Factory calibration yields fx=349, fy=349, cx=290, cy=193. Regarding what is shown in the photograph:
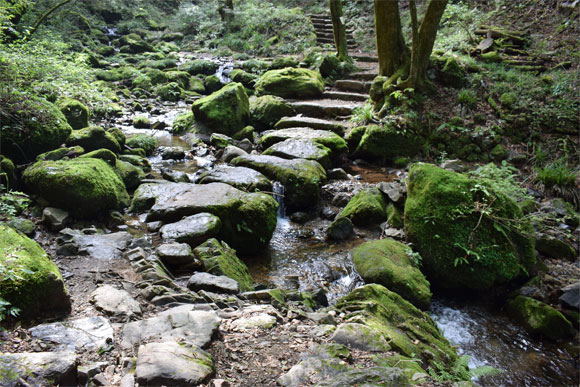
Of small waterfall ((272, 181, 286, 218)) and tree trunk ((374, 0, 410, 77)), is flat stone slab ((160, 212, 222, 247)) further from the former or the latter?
tree trunk ((374, 0, 410, 77))

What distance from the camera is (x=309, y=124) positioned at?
33.6 ft

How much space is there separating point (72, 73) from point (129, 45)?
13.2 meters

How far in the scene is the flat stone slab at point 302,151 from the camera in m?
8.12

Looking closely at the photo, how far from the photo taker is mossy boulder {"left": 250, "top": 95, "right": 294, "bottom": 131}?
11172 millimetres

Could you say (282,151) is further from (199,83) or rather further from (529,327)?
(199,83)

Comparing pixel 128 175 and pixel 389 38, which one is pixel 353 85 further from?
pixel 128 175

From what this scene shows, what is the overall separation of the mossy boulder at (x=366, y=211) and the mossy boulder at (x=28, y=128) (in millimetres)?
5667

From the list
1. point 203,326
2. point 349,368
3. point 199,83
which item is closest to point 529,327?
point 349,368

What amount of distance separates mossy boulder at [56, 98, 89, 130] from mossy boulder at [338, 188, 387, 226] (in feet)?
20.9

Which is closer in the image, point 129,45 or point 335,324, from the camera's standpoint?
point 335,324

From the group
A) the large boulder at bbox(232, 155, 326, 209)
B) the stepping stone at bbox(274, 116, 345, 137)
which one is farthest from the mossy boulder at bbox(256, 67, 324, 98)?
the large boulder at bbox(232, 155, 326, 209)

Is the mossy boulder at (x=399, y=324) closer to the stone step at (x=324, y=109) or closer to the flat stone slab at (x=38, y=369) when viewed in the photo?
the flat stone slab at (x=38, y=369)

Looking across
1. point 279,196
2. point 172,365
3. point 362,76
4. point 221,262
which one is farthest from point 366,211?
point 362,76

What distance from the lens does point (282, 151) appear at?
8242 mm
